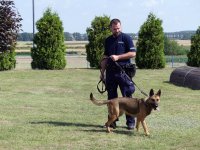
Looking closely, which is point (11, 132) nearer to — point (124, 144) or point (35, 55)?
point (124, 144)

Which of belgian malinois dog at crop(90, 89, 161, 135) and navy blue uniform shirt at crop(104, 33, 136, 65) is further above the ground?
navy blue uniform shirt at crop(104, 33, 136, 65)

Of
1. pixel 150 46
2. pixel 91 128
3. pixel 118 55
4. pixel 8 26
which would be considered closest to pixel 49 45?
pixel 150 46

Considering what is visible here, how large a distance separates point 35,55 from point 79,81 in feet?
24.4

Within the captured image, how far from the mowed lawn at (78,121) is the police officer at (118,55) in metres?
0.81

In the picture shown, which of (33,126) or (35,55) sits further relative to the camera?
(35,55)

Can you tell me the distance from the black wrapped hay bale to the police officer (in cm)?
784

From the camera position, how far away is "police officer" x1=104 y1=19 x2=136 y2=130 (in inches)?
358

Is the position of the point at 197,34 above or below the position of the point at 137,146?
above

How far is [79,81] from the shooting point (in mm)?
19484

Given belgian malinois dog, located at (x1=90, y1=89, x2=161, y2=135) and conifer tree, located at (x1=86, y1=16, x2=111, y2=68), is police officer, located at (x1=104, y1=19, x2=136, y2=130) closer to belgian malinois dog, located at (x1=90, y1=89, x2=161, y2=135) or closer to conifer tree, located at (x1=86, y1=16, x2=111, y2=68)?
belgian malinois dog, located at (x1=90, y1=89, x2=161, y2=135)

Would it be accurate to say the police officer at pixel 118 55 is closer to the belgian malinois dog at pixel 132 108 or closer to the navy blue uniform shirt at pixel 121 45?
the navy blue uniform shirt at pixel 121 45

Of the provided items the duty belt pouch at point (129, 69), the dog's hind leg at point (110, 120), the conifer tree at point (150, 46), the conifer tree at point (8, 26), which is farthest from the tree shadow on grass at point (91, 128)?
the conifer tree at point (150, 46)

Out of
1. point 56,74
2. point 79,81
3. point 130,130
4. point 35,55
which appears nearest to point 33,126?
point 130,130

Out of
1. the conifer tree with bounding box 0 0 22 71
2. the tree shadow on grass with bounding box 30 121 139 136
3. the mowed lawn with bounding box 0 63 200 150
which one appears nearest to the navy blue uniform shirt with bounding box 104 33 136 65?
the tree shadow on grass with bounding box 30 121 139 136
